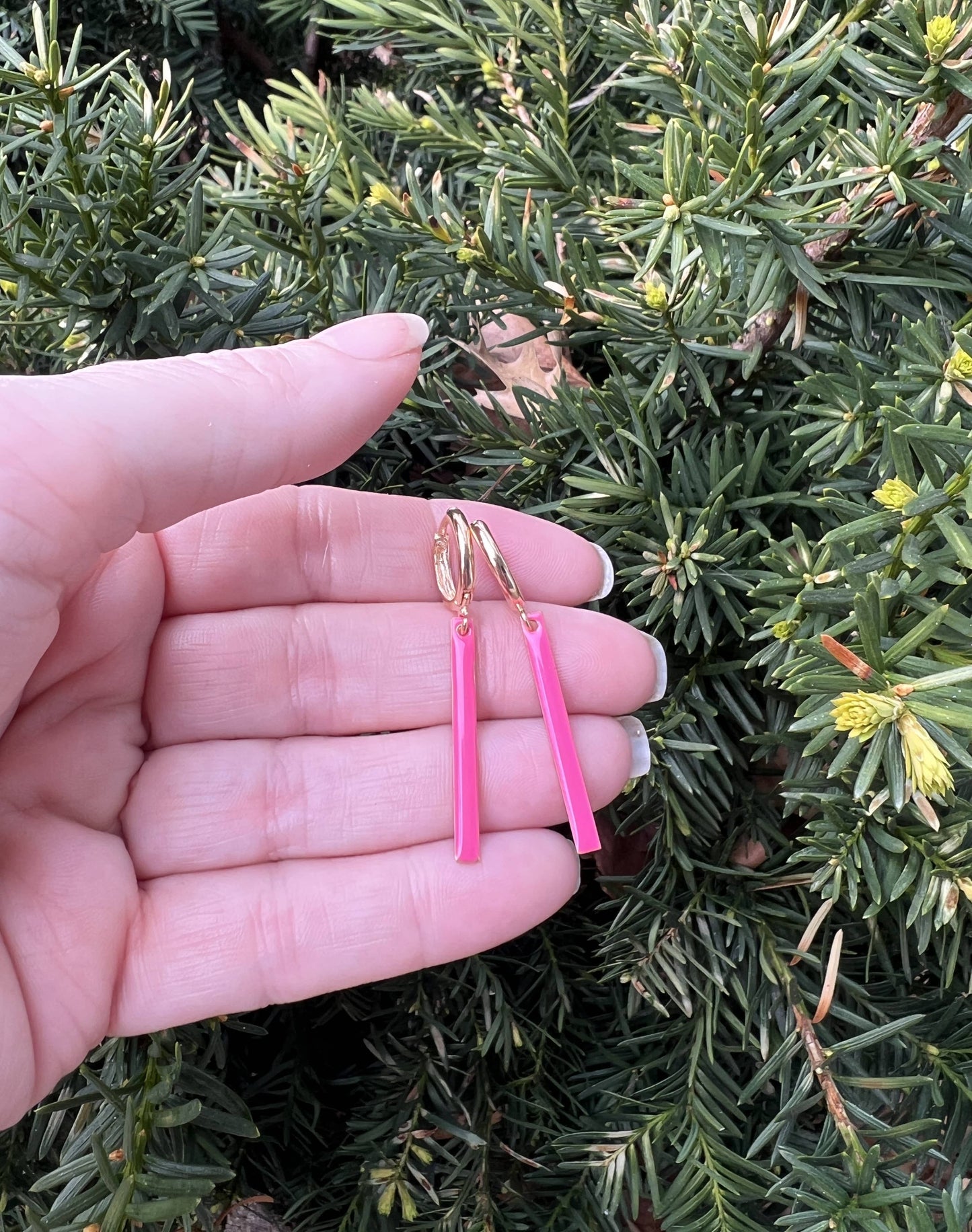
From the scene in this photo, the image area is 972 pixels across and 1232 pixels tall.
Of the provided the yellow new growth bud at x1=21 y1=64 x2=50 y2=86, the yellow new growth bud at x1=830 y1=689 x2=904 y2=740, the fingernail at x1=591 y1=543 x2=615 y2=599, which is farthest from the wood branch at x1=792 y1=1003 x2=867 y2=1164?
the yellow new growth bud at x1=21 y1=64 x2=50 y2=86

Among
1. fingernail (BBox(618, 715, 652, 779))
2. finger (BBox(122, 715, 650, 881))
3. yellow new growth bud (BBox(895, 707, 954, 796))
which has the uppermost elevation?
yellow new growth bud (BBox(895, 707, 954, 796))

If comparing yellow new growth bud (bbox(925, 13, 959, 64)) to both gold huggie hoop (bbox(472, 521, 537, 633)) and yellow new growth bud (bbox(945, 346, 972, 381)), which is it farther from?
gold huggie hoop (bbox(472, 521, 537, 633))

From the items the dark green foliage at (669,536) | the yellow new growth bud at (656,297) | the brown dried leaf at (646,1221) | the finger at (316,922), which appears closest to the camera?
the dark green foliage at (669,536)

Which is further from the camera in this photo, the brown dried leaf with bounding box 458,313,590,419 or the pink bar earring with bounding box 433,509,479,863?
the brown dried leaf with bounding box 458,313,590,419

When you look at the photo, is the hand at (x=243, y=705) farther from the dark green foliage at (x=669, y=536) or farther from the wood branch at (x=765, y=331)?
the wood branch at (x=765, y=331)

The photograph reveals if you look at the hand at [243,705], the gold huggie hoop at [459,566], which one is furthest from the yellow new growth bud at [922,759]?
the gold huggie hoop at [459,566]

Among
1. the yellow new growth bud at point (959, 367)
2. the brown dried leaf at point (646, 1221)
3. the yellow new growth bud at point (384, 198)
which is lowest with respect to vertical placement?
the brown dried leaf at point (646, 1221)
